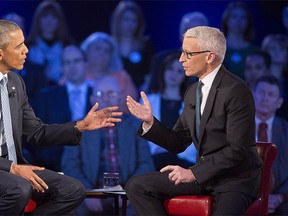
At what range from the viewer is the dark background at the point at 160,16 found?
6.82 meters

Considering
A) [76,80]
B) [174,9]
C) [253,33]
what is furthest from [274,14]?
[76,80]

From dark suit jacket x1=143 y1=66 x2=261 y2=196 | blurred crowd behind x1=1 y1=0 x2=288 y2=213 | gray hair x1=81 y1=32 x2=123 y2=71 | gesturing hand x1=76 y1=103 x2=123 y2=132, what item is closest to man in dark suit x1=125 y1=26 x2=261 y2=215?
dark suit jacket x1=143 y1=66 x2=261 y2=196

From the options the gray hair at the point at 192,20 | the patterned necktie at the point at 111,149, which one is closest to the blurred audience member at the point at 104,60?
the patterned necktie at the point at 111,149

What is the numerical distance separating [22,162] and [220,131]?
1.22m

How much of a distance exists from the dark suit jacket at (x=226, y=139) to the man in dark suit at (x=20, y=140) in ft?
1.62

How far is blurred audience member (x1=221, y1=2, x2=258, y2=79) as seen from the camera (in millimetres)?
6793

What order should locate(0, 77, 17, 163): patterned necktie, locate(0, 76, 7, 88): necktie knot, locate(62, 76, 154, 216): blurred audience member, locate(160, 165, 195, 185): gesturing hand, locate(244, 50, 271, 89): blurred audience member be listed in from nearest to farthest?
locate(160, 165, 195, 185): gesturing hand → locate(0, 77, 17, 163): patterned necktie → locate(0, 76, 7, 88): necktie knot → locate(62, 76, 154, 216): blurred audience member → locate(244, 50, 271, 89): blurred audience member

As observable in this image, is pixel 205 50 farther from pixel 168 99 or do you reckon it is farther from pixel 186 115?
pixel 168 99

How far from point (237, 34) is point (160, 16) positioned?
0.83 m

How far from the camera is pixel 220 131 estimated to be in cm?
376

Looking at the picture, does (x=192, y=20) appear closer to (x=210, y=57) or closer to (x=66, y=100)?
(x=66, y=100)

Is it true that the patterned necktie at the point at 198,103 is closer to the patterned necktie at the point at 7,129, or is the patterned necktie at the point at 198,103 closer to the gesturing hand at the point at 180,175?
the gesturing hand at the point at 180,175

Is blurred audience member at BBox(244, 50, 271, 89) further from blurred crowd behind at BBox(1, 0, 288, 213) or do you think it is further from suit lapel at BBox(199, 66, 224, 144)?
suit lapel at BBox(199, 66, 224, 144)

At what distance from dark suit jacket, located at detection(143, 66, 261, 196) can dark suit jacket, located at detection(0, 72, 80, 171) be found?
52 centimetres
